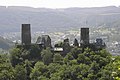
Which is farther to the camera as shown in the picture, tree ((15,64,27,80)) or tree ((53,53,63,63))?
tree ((53,53,63,63))

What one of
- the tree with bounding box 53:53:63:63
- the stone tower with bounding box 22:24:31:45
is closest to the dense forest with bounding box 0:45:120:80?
the tree with bounding box 53:53:63:63

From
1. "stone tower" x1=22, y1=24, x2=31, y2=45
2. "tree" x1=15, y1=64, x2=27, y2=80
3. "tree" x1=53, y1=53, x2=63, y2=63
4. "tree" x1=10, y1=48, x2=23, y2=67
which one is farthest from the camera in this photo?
"stone tower" x1=22, y1=24, x2=31, y2=45

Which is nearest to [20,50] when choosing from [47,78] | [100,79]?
[47,78]

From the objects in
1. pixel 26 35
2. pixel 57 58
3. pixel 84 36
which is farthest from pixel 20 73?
pixel 84 36

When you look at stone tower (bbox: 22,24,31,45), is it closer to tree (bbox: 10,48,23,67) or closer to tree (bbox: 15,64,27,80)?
tree (bbox: 10,48,23,67)

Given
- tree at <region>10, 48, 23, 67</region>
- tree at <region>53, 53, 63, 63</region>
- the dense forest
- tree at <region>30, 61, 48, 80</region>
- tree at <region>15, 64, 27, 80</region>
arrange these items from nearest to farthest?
the dense forest, tree at <region>15, 64, 27, 80</region>, tree at <region>30, 61, 48, 80</region>, tree at <region>53, 53, 63, 63</region>, tree at <region>10, 48, 23, 67</region>

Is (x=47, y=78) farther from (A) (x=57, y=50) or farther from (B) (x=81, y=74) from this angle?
(A) (x=57, y=50)

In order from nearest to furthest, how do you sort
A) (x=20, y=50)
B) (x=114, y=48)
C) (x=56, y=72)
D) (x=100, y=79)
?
(x=100, y=79), (x=56, y=72), (x=20, y=50), (x=114, y=48)

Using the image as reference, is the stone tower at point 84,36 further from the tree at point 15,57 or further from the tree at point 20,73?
the tree at point 20,73

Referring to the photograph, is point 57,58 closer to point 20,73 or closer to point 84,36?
point 20,73
